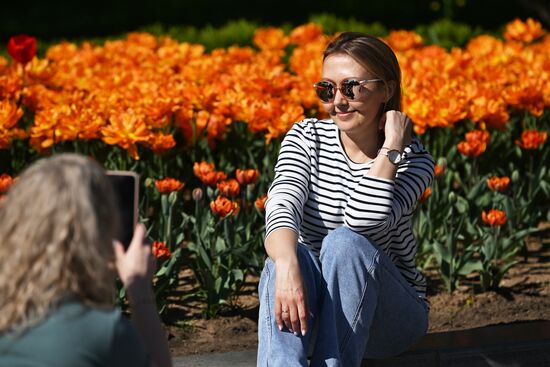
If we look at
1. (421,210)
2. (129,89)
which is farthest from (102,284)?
(129,89)

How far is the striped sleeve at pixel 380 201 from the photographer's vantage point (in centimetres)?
312

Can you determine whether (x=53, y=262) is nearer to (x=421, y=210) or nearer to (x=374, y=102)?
(x=374, y=102)

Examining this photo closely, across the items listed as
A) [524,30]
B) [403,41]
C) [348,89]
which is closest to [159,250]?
[348,89]

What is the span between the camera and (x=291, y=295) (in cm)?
291

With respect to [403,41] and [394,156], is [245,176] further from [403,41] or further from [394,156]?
[403,41]

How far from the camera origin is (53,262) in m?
1.94

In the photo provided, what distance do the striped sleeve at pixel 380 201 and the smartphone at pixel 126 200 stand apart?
984 millimetres

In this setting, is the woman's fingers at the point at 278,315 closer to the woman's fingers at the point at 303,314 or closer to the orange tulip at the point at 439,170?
the woman's fingers at the point at 303,314

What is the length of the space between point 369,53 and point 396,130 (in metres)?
0.23

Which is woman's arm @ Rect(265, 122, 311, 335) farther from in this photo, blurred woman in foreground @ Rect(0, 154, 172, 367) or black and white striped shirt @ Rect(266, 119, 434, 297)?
blurred woman in foreground @ Rect(0, 154, 172, 367)

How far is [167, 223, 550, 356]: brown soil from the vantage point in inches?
145

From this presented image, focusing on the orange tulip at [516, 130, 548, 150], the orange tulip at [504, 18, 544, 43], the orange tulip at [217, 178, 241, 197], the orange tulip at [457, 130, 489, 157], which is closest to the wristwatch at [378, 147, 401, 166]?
the orange tulip at [217, 178, 241, 197]

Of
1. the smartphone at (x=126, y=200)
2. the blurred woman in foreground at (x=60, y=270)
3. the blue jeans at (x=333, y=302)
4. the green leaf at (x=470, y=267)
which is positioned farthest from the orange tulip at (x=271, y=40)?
the blurred woman in foreground at (x=60, y=270)

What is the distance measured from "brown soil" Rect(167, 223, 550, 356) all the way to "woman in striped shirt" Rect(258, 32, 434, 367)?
0.50m
